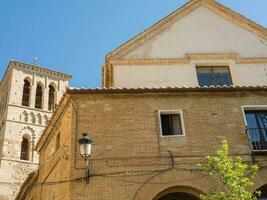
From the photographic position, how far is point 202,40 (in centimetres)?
1767

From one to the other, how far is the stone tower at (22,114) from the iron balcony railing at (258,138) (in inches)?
1034

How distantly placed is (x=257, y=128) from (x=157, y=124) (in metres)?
3.22

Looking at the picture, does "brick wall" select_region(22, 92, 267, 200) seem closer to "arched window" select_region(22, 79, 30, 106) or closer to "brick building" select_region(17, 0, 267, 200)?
"brick building" select_region(17, 0, 267, 200)

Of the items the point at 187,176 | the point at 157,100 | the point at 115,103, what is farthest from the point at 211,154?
the point at 115,103

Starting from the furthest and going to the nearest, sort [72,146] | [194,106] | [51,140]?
[51,140] < [194,106] < [72,146]

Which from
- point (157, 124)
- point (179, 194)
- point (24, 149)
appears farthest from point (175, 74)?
point (24, 149)

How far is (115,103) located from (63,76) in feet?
109

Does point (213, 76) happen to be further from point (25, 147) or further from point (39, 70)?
point (39, 70)

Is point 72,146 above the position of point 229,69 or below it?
below

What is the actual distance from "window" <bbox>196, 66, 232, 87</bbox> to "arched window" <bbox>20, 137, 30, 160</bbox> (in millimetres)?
25680

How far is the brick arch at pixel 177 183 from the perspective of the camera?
12656 millimetres

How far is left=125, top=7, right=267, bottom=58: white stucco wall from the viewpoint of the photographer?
685 inches

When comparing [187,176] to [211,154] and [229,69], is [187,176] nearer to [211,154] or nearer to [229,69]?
[211,154]

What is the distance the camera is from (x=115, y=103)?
14078 mm
